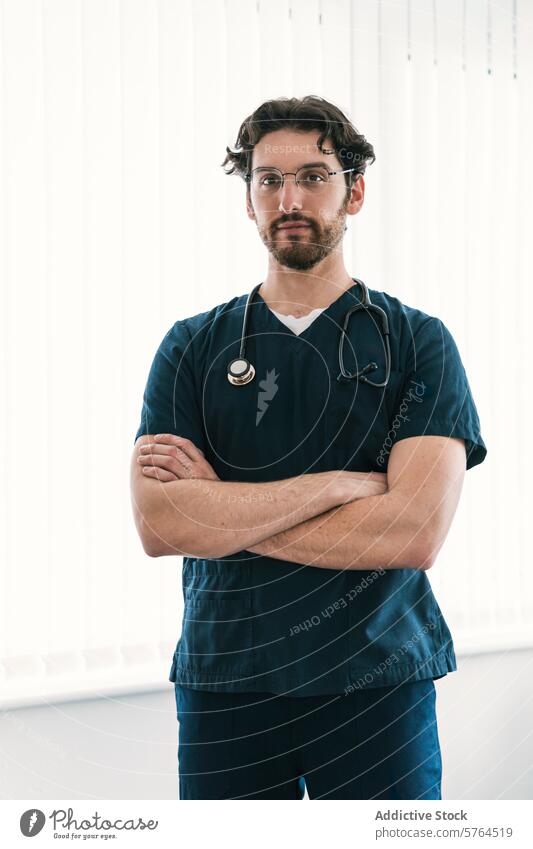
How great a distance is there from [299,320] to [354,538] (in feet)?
0.77

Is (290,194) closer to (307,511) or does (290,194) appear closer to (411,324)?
(411,324)

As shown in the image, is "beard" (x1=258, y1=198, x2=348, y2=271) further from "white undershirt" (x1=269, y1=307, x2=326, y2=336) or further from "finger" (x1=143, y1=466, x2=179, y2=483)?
"finger" (x1=143, y1=466, x2=179, y2=483)

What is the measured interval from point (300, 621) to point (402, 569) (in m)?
0.12

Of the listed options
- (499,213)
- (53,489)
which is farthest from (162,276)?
(499,213)

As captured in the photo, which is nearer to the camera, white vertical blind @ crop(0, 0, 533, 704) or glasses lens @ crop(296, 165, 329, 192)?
glasses lens @ crop(296, 165, 329, 192)

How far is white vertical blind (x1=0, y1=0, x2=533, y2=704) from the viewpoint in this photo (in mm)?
966

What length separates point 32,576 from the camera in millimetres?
973

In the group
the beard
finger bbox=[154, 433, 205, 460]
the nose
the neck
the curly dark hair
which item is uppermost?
the curly dark hair

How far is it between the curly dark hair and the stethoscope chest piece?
188mm

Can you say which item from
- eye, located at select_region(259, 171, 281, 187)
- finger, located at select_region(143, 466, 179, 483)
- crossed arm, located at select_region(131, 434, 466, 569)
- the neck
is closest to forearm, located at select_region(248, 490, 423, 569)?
crossed arm, located at select_region(131, 434, 466, 569)

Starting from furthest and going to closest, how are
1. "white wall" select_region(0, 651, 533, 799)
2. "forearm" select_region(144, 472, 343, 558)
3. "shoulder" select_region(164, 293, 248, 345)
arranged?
1. "white wall" select_region(0, 651, 533, 799)
2. "shoulder" select_region(164, 293, 248, 345)
3. "forearm" select_region(144, 472, 343, 558)

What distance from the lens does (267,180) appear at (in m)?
0.74

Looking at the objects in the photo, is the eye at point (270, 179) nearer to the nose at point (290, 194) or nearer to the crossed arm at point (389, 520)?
the nose at point (290, 194)

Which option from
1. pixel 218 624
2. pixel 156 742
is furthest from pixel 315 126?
pixel 156 742
